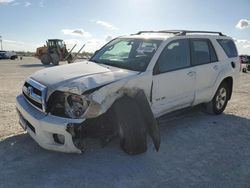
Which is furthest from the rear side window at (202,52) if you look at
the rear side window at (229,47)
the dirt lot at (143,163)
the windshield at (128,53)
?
the dirt lot at (143,163)

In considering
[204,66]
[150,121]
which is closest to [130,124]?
[150,121]

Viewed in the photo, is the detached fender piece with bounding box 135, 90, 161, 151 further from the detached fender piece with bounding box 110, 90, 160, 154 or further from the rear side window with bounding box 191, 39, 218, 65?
the rear side window with bounding box 191, 39, 218, 65

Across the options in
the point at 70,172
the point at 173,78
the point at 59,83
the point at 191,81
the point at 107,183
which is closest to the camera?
the point at 107,183

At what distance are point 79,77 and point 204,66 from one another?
2911mm

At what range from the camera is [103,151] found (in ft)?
15.2

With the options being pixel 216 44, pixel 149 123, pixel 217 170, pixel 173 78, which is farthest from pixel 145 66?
pixel 216 44

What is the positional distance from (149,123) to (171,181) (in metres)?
0.92

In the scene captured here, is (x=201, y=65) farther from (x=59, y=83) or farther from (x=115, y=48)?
(x=59, y=83)

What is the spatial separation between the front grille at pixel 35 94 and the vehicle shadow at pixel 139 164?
716 millimetres

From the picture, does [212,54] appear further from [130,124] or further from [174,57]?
[130,124]

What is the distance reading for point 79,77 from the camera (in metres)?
4.40

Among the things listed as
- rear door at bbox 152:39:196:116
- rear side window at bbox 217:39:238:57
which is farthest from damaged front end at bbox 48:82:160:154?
rear side window at bbox 217:39:238:57

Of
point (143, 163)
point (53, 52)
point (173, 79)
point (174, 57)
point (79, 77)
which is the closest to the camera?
point (143, 163)

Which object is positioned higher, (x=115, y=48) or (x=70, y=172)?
(x=115, y=48)
